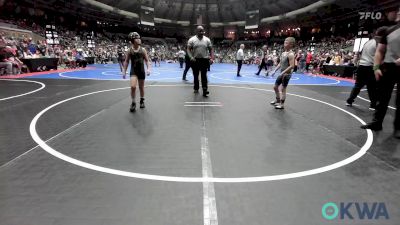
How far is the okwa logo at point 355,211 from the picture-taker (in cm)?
251

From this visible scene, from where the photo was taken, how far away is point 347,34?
35.0 meters

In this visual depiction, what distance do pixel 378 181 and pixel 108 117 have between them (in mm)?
4820

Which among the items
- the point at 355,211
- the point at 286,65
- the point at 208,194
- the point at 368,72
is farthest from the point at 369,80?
the point at 208,194

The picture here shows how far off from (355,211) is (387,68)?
144 inches

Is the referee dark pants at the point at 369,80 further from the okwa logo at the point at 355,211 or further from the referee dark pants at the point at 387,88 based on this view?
the okwa logo at the point at 355,211

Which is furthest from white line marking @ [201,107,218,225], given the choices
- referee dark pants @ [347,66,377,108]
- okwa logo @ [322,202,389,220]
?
referee dark pants @ [347,66,377,108]

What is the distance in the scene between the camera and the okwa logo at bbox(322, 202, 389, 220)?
2.51 metres

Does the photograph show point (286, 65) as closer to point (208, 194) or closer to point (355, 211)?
point (355, 211)

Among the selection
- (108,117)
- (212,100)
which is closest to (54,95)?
(108,117)

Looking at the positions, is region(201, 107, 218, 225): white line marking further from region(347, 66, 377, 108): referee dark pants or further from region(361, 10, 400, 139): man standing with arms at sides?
region(347, 66, 377, 108): referee dark pants

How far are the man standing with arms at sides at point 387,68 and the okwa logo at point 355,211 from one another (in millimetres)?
2918

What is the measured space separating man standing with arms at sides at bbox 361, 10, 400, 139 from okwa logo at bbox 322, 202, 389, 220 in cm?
292

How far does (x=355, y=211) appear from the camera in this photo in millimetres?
2604

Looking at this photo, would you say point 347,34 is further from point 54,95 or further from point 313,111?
point 54,95
